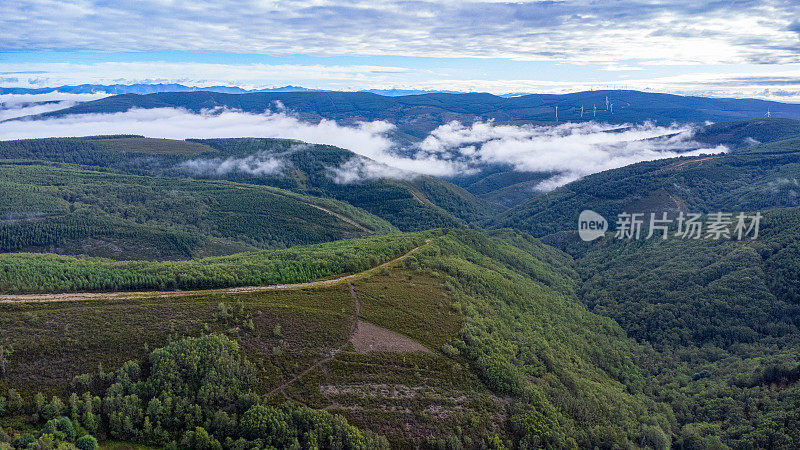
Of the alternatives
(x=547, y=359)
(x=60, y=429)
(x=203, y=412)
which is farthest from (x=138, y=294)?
(x=547, y=359)

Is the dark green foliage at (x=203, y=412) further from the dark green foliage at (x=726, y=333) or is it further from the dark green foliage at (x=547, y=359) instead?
the dark green foliage at (x=726, y=333)

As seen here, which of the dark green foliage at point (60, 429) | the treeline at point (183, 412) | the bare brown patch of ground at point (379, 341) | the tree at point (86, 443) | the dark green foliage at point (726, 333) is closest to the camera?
the tree at point (86, 443)

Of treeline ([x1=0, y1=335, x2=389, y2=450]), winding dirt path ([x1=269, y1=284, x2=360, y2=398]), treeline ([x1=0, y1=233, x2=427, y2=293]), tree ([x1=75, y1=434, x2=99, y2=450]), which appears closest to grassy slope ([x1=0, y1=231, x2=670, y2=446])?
winding dirt path ([x1=269, y1=284, x2=360, y2=398])

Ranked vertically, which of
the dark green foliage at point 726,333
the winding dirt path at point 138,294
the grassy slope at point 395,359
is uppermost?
the winding dirt path at point 138,294

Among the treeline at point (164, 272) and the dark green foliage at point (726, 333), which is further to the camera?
the dark green foliage at point (726, 333)

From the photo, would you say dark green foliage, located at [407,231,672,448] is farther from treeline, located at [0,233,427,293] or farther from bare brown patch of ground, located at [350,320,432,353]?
treeline, located at [0,233,427,293]

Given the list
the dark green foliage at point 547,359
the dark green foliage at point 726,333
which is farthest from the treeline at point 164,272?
the dark green foliage at point 726,333
